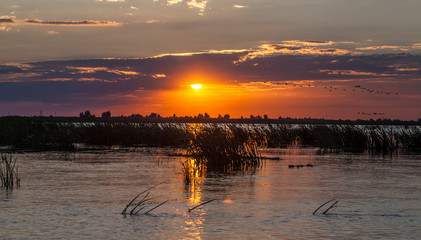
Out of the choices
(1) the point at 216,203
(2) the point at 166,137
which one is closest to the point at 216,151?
(1) the point at 216,203

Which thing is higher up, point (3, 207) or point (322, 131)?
point (322, 131)

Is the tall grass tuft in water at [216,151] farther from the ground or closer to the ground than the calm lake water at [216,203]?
farther from the ground

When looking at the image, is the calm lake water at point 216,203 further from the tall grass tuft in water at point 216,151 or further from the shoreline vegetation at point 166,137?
the shoreline vegetation at point 166,137

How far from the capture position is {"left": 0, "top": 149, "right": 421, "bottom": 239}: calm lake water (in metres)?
12.5

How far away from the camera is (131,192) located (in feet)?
60.6

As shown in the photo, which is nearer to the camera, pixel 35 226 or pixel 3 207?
pixel 35 226

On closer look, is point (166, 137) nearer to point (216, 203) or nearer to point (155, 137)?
point (155, 137)

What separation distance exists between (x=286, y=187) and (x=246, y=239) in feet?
28.6

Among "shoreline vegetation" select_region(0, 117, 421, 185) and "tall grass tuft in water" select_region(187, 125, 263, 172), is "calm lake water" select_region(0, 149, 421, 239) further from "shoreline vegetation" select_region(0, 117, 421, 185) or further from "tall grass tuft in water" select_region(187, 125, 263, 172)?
"shoreline vegetation" select_region(0, 117, 421, 185)

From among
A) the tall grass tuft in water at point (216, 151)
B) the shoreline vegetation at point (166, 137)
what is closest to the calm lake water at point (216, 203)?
the tall grass tuft in water at point (216, 151)

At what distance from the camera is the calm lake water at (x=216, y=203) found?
41.0ft

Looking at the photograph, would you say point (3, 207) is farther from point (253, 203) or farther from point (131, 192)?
point (253, 203)

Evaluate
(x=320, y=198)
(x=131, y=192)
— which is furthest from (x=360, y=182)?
(x=131, y=192)

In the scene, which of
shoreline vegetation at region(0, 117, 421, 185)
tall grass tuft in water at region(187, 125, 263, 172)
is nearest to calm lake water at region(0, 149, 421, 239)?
tall grass tuft in water at region(187, 125, 263, 172)
